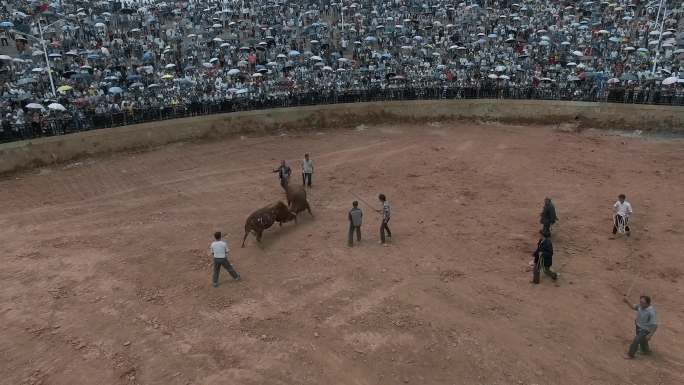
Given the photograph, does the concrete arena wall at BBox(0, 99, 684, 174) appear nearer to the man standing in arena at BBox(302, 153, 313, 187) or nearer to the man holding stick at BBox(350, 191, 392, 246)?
the man standing in arena at BBox(302, 153, 313, 187)

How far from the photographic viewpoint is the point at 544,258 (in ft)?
37.2

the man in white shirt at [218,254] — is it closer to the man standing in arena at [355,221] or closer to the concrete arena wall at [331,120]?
the man standing in arena at [355,221]

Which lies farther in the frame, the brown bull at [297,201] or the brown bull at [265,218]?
the brown bull at [297,201]

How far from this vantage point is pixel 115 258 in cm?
1313

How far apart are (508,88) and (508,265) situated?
15747mm

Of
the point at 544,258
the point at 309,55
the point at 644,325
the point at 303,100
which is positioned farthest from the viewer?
the point at 309,55

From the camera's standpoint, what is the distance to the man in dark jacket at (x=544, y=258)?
36.9 ft

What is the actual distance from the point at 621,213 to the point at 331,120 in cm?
1547

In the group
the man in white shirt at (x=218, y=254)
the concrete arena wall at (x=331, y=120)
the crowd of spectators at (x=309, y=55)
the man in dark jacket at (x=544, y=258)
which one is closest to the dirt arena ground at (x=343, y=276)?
the man in dark jacket at (x=544, y=258)

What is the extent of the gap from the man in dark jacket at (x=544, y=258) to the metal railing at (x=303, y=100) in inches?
632

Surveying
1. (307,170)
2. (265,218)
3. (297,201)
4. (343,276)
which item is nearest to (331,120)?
(307,170)

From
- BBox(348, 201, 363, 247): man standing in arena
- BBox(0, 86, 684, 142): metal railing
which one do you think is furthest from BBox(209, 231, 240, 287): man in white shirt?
BBox(0, 86, 684, 142): metal railing

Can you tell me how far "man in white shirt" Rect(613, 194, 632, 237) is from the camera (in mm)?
13375

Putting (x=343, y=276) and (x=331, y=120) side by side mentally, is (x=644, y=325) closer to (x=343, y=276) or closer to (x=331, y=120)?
(x=343, y=276)
